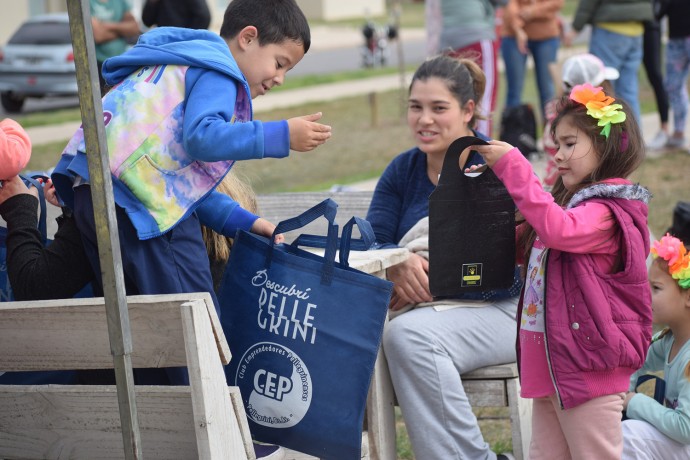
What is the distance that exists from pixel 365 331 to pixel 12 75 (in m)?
15.4

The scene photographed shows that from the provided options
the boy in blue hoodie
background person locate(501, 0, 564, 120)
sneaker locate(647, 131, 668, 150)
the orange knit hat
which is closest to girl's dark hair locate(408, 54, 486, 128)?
the boy in blue hoodie

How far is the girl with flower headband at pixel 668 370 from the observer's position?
337cm

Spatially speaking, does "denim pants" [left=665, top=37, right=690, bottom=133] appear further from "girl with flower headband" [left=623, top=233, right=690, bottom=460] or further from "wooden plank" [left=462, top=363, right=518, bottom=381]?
"wooden plank" [left=462, top=363, right=518, bottom=381]

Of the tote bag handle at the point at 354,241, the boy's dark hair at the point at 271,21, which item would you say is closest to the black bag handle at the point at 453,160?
the tote bag handle at the point at 354,241

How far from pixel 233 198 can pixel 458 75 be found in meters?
1.02

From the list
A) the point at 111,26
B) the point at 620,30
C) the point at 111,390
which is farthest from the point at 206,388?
the point at 620,30

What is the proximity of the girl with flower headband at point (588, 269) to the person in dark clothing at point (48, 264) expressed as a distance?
1161mm

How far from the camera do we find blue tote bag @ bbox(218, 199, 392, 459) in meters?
2.84

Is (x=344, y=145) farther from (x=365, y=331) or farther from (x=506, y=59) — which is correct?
(x=365, y=331)

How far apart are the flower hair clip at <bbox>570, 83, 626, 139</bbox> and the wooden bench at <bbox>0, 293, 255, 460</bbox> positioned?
51.2 inches

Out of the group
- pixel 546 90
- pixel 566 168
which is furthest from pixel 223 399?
pixel 546 90

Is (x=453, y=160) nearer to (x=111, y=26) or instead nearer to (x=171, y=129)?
(x=171, y=129)

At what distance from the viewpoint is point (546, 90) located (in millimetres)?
9828

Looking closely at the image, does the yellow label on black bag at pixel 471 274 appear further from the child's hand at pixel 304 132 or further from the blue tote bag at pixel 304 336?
the child's hand at pixel 304 132
